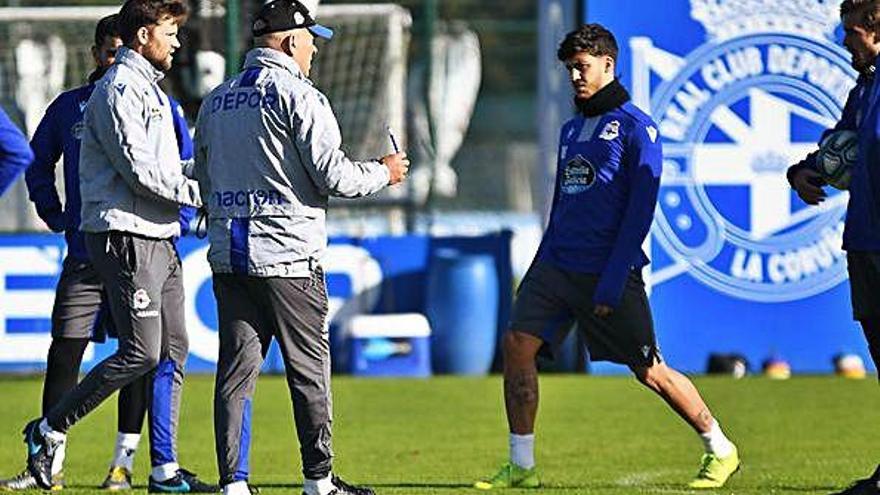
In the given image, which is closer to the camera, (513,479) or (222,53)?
(513,479)

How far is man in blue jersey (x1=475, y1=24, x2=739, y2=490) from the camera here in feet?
30.6

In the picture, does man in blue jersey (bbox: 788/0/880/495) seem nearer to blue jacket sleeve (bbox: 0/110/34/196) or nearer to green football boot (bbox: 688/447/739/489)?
green football boot (bbox: 688/447/739/489)

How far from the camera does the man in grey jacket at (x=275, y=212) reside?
7.84 meters

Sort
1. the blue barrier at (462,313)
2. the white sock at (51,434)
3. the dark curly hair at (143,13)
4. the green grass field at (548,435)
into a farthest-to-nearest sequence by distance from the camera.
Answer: the blue barrier at (462,313)
the green grass field at (548,435)
the white sock at (51,434)
the dark curly hair at (143,13)

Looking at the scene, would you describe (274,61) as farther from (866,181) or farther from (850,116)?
(850,116)

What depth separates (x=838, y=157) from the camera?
866cm

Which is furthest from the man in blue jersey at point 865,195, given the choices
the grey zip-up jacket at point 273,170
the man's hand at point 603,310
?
the grey zip-up jacket at point 273,170

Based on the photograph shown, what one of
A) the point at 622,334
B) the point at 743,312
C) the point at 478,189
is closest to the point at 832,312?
the point at 743,312

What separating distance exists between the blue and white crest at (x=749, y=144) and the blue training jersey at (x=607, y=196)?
7.42 m

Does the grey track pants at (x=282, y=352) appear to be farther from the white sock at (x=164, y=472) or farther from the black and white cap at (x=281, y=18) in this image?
the white sock at (x=164, y=472)

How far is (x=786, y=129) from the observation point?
16.9m

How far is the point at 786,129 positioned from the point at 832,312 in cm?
156

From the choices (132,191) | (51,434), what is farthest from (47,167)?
(51,434)

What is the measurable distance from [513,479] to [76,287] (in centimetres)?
219
